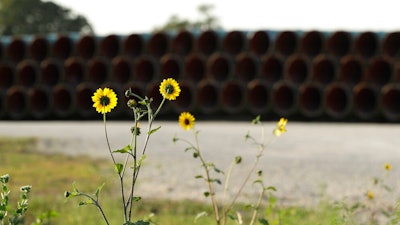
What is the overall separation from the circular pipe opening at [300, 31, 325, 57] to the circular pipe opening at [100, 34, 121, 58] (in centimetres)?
322

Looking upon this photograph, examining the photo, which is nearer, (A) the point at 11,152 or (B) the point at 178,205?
(B) the point at 178,205

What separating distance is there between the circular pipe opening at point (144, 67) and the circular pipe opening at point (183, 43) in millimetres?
440

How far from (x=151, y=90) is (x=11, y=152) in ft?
14.8

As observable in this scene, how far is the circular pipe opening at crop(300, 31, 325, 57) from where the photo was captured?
404 inches

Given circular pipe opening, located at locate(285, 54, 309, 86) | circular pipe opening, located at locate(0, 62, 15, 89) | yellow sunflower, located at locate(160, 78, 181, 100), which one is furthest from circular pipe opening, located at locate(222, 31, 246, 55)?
yellow sunflower, located at locate(160, 78, 181, 100)

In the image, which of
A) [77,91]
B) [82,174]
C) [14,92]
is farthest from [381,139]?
[14,92]

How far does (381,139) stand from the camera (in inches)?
297

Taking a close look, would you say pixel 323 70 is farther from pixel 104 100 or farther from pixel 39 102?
pixel 104 100

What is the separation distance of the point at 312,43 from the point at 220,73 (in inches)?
63.5

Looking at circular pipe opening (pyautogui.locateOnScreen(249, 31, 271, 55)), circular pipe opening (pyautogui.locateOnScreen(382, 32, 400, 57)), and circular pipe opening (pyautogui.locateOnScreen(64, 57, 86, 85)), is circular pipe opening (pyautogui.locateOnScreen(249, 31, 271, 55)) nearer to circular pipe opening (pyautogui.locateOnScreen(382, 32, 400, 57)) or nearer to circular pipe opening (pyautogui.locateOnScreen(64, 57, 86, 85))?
circular pipe opening (pyautogui.locateOnScreen(382, 32, 400, 57))

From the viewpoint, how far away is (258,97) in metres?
10.4

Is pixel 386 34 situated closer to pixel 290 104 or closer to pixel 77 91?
pixel 290 104

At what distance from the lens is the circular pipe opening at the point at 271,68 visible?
33.6ft

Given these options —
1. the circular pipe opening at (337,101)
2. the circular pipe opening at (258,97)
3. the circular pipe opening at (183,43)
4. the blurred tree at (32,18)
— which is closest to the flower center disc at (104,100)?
the circular pipe opening at (258,97)
